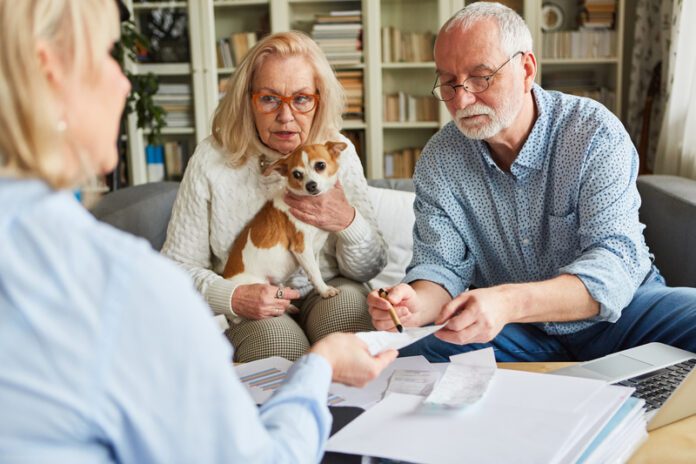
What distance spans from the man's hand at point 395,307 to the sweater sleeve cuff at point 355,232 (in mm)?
415

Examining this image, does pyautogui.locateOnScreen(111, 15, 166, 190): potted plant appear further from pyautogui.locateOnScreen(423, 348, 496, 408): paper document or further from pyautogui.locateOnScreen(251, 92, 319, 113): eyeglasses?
pyautogui.locateOnScreen(423, 348, 496, 408): paper document

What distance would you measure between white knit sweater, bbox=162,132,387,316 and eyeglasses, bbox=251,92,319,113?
0.15 metres

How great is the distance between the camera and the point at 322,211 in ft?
6.22

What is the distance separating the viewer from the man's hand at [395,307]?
1384 mm

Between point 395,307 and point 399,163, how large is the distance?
3.22m

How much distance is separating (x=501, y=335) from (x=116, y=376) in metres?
1.22

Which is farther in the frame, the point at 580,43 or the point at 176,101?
the point at 176,101

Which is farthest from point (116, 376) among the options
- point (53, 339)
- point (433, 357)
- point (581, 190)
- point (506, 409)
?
point (581, 190)

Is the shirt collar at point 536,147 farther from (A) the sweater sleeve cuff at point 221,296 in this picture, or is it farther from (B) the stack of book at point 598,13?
(B) the stack of book at point 598,13

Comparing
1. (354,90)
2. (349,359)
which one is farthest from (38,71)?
(354,90)

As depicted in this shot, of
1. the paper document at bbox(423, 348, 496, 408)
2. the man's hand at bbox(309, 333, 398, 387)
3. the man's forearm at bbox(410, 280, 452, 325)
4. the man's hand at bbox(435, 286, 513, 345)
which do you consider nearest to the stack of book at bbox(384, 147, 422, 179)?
the man's forearm at bbox(410, 280, 452, 325)

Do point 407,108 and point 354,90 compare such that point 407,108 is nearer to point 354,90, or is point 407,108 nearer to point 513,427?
point 354,90

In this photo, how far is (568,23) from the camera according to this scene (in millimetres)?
4375

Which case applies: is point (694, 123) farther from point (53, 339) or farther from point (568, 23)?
point (53, 339)
